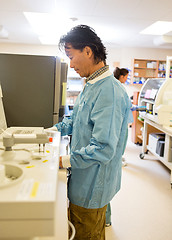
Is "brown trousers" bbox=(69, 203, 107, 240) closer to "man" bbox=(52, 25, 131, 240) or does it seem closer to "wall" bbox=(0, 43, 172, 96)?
"man" bbox=(52, 25, 131, 240)

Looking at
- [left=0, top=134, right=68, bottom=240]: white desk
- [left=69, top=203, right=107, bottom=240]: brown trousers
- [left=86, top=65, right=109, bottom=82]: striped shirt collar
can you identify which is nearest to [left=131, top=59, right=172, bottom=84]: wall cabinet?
[left=86, top=65, right=109, bottom=82]: striped shirt collar

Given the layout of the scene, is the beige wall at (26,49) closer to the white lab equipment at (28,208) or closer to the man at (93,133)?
the man at (93,133)

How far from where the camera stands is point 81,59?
1.19 meters

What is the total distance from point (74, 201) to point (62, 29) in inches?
212

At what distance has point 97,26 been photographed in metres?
5.31

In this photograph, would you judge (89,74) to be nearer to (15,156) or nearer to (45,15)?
(15,156)

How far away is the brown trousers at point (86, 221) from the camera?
4.00 feet

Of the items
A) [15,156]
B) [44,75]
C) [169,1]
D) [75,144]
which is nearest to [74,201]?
[75,144]

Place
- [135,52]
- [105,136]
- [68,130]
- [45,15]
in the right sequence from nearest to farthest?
1. [105,136]
2. [68,130]
3. [45,15]
4. [135,52]

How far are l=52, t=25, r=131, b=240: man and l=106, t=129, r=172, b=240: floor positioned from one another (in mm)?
837

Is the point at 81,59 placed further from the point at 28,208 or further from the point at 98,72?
the point at 28,208

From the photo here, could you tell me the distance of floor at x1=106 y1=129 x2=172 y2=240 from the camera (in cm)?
196

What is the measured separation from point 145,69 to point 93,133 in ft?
24.4

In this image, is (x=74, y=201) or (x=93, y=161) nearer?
(x=93, y=161)
